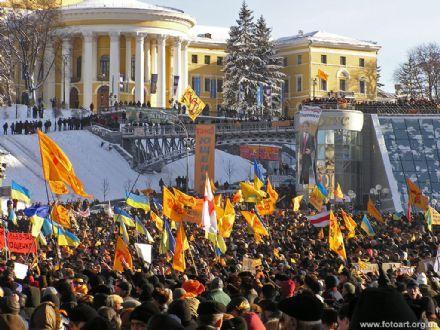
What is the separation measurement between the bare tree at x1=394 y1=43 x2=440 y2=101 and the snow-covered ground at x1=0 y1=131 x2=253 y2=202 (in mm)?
40001

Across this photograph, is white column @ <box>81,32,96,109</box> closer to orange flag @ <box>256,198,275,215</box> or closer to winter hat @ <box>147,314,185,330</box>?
orange flag @ <box>256,198,275,215</box>

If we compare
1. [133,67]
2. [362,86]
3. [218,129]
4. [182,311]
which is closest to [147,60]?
[133,67]

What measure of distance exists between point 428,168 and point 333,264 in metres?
39.8

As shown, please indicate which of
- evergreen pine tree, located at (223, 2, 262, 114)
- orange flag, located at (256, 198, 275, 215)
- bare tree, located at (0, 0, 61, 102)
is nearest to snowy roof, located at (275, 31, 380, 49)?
evergreen pine tree, located at (223, 2, 262, 114)

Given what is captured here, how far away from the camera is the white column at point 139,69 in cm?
9150

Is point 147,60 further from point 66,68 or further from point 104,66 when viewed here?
point 66,68

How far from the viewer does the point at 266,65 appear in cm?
9638

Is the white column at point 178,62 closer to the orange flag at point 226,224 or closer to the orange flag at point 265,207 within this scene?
the orange flag at point 265,207

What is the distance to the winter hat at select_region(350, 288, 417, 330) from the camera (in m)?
6.67

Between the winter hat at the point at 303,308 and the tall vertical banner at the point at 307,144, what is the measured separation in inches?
1997

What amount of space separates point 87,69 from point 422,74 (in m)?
36.3

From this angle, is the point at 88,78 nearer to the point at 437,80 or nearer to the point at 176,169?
the point at 176,169

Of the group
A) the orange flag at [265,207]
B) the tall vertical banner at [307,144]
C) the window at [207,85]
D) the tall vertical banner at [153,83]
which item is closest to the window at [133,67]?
the tall vertical banner at [153,83]

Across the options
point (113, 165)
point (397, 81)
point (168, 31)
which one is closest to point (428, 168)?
point (113, 165)
